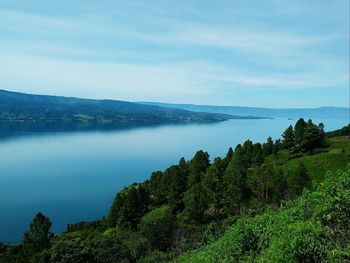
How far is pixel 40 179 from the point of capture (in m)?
147

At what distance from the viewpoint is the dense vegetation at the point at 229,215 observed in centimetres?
1877

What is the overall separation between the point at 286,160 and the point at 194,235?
38.8m

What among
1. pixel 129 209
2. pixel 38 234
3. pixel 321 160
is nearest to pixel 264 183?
pixel 321 160

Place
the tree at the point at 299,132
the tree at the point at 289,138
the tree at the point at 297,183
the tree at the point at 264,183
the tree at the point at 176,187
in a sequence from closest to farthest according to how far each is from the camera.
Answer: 1. the tree at the point at 297,183
2. the tree at the point at 264,183
3. the tree at the point at 176,187
4. the tree at the point at 299,132
5. the tree at the point at 289,138

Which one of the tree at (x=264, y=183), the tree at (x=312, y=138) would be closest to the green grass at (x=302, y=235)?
the tree at (x=264, y=183)

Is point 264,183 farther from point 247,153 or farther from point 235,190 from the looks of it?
point 247,153

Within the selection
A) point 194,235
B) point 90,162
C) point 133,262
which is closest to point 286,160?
point 194,235

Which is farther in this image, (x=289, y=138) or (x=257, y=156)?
(x=289, y=138)

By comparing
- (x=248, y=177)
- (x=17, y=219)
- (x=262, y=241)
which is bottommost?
(x=17, y=219)

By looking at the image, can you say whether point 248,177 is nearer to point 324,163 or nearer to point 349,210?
point 324,163

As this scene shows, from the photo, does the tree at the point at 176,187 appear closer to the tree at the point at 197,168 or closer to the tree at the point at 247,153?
the tree at the point at 197,168

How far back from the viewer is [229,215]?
228 feet

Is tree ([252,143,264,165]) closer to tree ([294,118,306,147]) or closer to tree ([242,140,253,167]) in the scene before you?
tree ([242,140,253,167])

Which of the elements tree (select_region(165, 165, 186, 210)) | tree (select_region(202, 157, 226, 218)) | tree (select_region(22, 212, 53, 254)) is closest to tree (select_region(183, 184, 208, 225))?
tree (select_region(202, 157, 226, 218))
